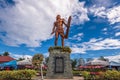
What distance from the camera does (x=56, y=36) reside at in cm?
1994

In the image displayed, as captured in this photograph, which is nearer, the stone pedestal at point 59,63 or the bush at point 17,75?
the bush at point 17,75

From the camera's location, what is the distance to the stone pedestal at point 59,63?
756 inches

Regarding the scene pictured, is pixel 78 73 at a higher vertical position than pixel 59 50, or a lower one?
lower

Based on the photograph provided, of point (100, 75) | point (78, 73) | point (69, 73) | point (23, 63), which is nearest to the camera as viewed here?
point (100, 75)

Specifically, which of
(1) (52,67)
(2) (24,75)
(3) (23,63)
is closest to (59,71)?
(1) (52,67)

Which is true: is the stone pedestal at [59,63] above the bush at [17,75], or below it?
above

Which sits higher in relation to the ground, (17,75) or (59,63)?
(59,63)

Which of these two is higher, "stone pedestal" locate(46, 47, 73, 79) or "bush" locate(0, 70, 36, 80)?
"stone pedestal" locate(46, 47, 73, 79)

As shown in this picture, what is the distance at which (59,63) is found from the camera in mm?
19594

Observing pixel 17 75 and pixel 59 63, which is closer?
pixel 17 75

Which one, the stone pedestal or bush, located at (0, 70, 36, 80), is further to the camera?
the stone pedestal

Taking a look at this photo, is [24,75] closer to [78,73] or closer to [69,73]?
[69,73]

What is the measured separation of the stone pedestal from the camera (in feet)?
63.0

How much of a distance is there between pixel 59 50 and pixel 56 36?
1531 millimetres
